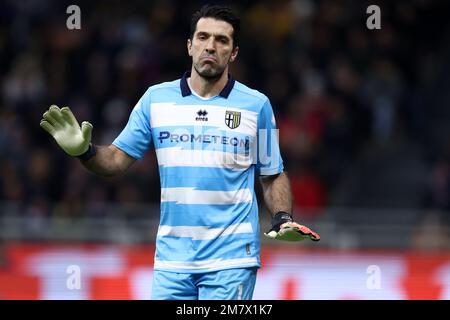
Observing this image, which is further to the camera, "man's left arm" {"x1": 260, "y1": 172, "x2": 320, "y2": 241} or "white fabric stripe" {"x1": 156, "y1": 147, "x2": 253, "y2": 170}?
"white fabric stripe" {"x1": 156, "y1": 147, "x2": 253, "y2": 170}

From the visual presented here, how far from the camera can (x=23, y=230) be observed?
38.2 ft

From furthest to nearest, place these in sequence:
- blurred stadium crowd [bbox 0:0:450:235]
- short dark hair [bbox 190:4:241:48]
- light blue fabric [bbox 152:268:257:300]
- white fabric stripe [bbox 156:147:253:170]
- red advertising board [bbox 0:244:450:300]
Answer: blurred stadium crowd [bbox 0:0:450:235], red advertising board [bbox 0:244:450:300], short dark hair [bbox 190:4:241:48], white fabric stripe [bbox 156:147:253:170], light blue fabric [bbox 152:268:257:300]

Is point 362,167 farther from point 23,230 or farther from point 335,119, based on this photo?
point 23,230

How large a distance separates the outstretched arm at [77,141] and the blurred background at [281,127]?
15.4 ft

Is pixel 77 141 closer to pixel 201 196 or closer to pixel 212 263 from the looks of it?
pixel 201 196

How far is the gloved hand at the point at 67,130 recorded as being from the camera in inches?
236

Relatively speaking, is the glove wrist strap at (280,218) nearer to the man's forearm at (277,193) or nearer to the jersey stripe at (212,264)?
the man's forearm at (277,193)

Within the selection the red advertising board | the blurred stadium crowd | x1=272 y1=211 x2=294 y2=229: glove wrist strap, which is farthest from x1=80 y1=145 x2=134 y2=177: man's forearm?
the blurred stadium crowd

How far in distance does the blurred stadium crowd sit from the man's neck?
239 inches

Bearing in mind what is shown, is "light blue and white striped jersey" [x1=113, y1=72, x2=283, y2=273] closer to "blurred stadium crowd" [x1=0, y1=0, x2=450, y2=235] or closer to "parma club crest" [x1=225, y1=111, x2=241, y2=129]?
"parma club crest" [x1=225, y1=111, x2=241, y2=129]

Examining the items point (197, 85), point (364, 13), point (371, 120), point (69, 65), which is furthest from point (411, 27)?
point (197, 85)

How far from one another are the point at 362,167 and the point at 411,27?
214 cm

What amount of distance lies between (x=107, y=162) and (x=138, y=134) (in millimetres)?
228

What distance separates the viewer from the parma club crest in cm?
612
